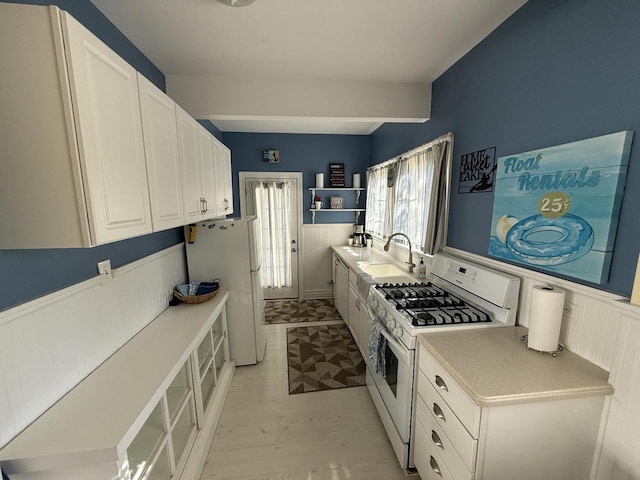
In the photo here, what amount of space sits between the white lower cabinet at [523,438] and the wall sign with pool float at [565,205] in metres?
0.57

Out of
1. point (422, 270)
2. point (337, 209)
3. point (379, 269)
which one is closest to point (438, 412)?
point (422, 270)

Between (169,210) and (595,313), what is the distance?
6.88ft

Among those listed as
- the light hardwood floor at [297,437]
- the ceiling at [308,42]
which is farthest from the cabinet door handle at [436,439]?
the ceiling at [308,42]

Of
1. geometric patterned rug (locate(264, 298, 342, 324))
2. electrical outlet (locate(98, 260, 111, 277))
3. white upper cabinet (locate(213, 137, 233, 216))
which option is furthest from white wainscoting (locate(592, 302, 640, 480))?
geometric patterned rug (locate(264, 298, 342, 324))

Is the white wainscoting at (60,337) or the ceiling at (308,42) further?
the ceiling at (308,42)

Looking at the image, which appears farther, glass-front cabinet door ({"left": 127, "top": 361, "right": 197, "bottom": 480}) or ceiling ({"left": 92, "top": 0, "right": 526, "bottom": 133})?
ceiling ({"left": 92, "top": 0, "right": 526, "bottom": 133})

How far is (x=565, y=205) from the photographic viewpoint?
126cm

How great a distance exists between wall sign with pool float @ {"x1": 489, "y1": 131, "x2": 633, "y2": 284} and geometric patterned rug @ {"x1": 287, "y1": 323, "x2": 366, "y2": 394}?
174 cm

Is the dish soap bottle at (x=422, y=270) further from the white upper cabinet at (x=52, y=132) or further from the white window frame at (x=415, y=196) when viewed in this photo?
the white upper cabinet at (x=52, y=132)

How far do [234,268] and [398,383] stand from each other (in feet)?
5.54

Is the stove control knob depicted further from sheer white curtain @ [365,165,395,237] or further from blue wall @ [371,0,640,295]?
sheer white curtain @ [365,165,395,237]

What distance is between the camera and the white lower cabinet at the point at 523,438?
1079 mm

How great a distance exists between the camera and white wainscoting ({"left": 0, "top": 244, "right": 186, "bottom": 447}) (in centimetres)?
97

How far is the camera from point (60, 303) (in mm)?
1172
